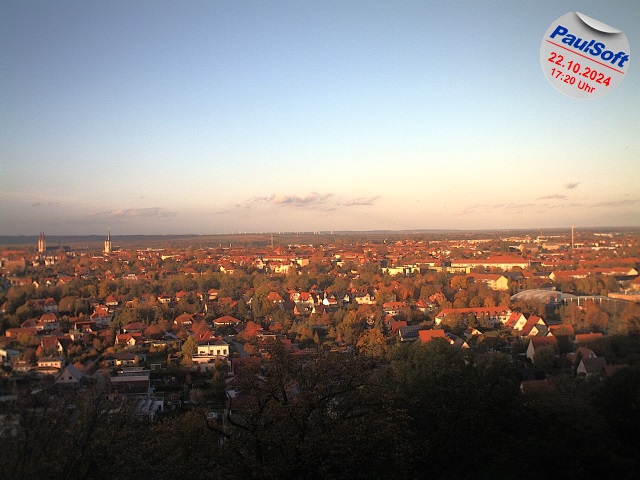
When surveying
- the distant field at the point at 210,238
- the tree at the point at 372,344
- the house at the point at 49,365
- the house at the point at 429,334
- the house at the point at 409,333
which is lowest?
the house at the point at 409,333

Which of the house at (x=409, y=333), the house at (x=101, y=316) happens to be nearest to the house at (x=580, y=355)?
the house at (x=409, y=333)

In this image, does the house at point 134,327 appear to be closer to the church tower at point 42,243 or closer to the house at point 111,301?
the house at point 111,301

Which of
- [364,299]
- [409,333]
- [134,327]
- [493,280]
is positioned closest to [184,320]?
[134,327]

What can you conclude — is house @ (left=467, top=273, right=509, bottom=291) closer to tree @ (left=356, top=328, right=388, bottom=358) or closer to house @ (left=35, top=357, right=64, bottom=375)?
tree @ (left=356, top=328, right=388, bottom=358)

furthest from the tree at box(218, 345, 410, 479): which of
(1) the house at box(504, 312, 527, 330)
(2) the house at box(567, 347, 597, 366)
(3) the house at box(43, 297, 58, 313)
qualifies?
(1) the house at box(504, 312, 527, 330)

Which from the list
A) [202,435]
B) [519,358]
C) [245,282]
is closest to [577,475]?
[202,435]

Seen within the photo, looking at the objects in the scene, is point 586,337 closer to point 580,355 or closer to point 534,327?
point 580,355
